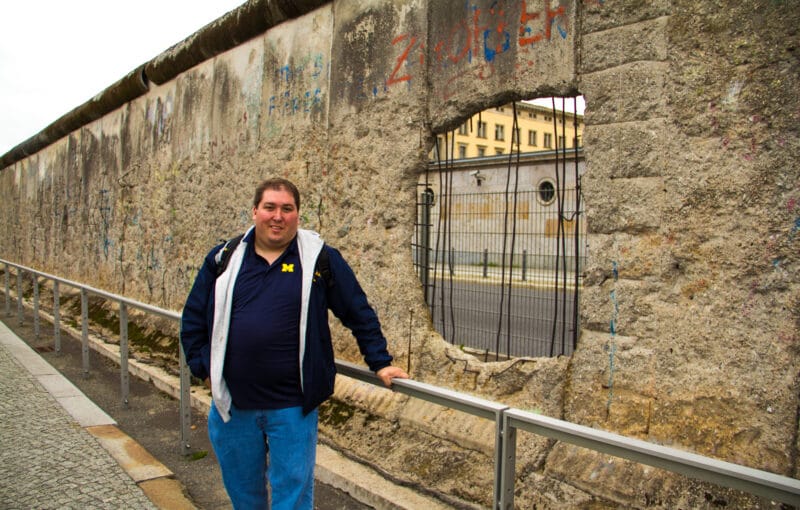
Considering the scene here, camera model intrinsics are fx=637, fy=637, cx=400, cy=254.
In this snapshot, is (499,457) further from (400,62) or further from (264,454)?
(400,62)

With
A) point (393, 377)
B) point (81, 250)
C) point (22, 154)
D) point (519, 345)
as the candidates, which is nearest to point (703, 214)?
point (393, 377)

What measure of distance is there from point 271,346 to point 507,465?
3.20 ft

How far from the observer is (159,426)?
194 inches

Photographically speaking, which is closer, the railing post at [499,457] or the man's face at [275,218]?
the railing post at [499,457]

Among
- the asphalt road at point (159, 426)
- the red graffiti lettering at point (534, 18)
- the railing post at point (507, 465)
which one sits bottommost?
the asphalt road at point (159, 426)

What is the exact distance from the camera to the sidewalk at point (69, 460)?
3299 mm

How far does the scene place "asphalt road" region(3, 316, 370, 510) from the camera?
3.66 meters

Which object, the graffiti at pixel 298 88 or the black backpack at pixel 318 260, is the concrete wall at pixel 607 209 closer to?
the graffiti at pixel 298 88

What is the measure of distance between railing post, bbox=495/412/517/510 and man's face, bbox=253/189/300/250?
3.62 ft

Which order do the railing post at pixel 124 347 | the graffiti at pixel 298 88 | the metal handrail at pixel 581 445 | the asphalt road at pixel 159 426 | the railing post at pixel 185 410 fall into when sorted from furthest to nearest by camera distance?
the railing post at pixel 124 347, the graffiti at pixel 298 88, the railing post at pixel 185 410, the asphalt road at pixel 159 426, the metal handrail at pixel 581 445

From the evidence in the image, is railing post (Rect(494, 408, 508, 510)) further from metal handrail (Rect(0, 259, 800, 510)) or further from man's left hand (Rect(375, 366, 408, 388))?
man's left hand (Rect(375, 366, 408, 388))

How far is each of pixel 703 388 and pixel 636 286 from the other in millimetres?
515

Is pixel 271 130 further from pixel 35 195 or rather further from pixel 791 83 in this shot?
pixel 35 195

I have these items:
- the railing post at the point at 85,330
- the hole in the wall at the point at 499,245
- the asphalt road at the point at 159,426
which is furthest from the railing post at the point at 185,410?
the railing post at the point at 85,330
